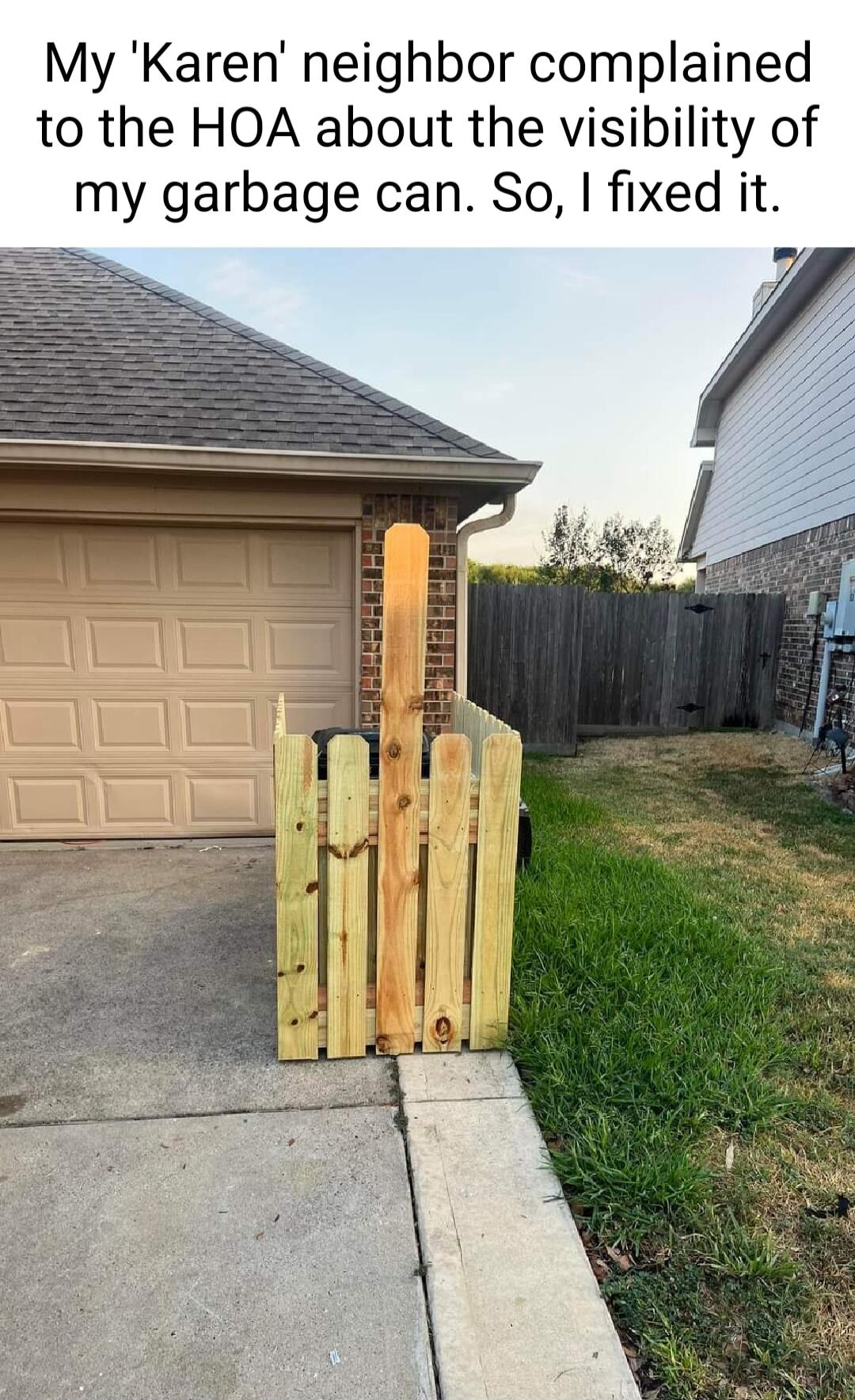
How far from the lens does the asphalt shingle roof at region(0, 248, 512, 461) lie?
14.6 ft

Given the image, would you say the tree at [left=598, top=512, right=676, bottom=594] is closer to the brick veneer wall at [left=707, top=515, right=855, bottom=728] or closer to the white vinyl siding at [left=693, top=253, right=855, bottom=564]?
the white vinyl siding at [left=693, top=253, right=855, bottom=564]

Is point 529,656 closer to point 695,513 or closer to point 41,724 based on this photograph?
point 41,724

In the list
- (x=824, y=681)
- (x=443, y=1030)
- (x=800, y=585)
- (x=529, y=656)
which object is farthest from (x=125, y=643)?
(x=800, y=585)

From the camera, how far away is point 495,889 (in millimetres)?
2486

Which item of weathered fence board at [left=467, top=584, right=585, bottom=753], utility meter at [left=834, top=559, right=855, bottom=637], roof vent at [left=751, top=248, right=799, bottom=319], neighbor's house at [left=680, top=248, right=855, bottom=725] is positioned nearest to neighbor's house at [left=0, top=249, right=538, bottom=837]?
weathered fence board at [left=467, top=584, right=585, bottom=753]

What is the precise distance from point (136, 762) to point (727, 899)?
3.92 m

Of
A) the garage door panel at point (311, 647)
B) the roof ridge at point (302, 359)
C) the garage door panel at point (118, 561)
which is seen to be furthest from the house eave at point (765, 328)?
the garage door panel at point (118, 561)

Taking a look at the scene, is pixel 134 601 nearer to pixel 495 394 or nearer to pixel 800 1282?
pixel 800 1282

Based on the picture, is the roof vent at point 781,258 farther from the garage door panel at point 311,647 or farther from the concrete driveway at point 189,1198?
the concrete driveway at point 189,1198

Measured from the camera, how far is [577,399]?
14867 mm

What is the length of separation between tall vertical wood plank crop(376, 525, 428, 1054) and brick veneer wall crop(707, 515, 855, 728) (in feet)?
22.3

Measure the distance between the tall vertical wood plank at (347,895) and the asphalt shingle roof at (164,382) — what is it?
9.12ft
